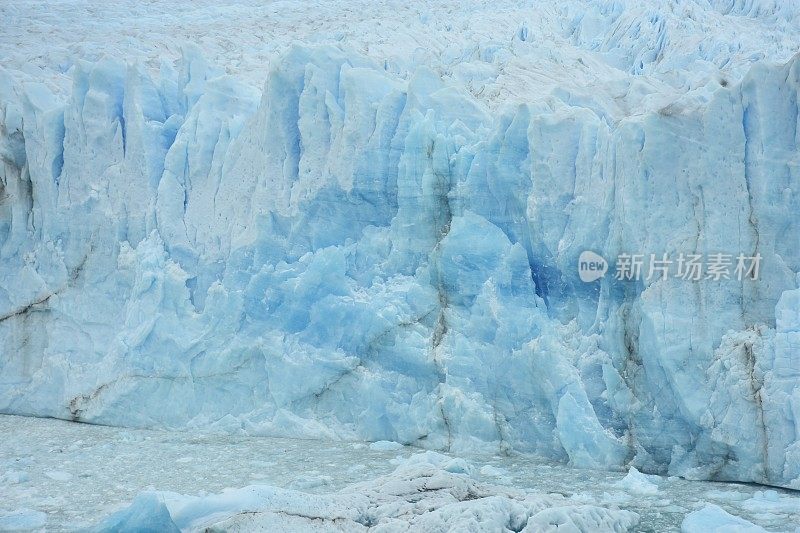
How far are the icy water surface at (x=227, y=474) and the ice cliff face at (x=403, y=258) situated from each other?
A: 0.63 ft

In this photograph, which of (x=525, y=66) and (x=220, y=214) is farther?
(x=525, y=66)

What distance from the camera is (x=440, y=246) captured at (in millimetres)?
5320

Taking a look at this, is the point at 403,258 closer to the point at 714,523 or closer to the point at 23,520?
the point at 714,523

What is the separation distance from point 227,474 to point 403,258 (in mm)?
1729

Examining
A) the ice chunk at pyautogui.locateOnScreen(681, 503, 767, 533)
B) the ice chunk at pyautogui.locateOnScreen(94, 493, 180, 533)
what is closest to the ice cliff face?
the ice chunk at pyautogui.locateOnScreen(681, 503, 767, 533)

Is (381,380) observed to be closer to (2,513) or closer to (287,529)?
(287,529)

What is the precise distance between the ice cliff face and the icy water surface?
0.19 m

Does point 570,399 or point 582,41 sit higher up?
point 582,41

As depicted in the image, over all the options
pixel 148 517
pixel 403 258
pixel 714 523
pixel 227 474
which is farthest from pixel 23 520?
pixel 714 523

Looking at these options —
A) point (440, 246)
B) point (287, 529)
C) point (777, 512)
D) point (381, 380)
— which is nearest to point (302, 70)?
point (440, 246)

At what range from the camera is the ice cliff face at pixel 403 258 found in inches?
178

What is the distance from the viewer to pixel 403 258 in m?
5.43

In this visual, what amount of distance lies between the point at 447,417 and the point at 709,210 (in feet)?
6.47

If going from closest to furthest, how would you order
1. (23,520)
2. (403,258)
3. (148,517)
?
(148,517) < (23,520) < (403,258)
